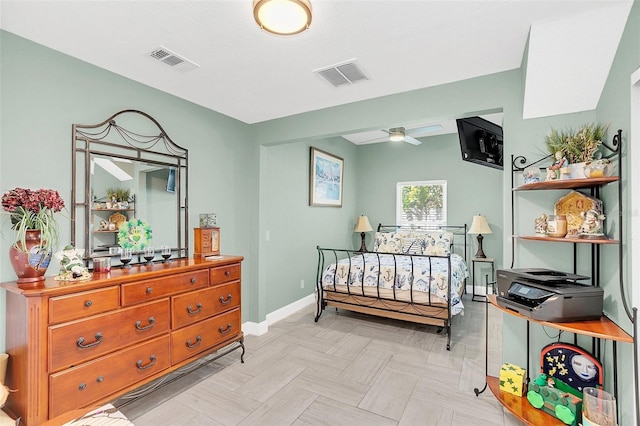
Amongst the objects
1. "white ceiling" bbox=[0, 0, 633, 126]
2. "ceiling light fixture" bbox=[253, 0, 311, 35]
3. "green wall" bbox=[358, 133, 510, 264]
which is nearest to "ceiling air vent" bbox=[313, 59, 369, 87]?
"white ceiling" bbox=[0, 0, 633, 126]

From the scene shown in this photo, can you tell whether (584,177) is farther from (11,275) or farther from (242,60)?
(11,275)

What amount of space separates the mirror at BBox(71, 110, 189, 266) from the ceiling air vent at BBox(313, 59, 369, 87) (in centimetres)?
162

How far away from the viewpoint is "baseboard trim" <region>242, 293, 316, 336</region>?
3748 mm

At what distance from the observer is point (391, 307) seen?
12.4 ft

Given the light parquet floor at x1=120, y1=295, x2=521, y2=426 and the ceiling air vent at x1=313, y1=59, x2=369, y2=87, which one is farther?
the ceiling air vent at x1=313, y1=59, x2=369, y2=87

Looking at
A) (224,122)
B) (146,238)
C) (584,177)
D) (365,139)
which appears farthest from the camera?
(365,139)

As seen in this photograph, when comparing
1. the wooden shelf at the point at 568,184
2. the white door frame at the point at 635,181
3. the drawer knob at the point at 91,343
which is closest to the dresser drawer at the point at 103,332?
the drawer knob at the point at 91,343

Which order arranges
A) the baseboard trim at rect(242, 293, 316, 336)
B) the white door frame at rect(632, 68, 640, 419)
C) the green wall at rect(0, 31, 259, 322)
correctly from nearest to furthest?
the white door frame at rect(632, 68, 640, 419), the green wall at rect(0, 31, 259, 322), the baseboard trim at rect(242, 293, 316, 336)

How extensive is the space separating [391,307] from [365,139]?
3.30 m

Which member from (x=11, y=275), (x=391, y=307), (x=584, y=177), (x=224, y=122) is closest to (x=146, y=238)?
(x=11, y=275)

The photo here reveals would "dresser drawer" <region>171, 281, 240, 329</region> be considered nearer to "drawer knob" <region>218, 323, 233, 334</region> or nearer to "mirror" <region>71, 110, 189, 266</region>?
"drawer knob" <region>218, 323, 233, 334</region>

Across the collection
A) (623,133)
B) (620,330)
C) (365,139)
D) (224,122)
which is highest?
(365,139)

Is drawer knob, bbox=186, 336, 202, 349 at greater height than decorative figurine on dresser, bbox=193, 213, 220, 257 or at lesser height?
lesser

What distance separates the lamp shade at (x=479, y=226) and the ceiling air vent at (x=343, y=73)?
11.4ft
